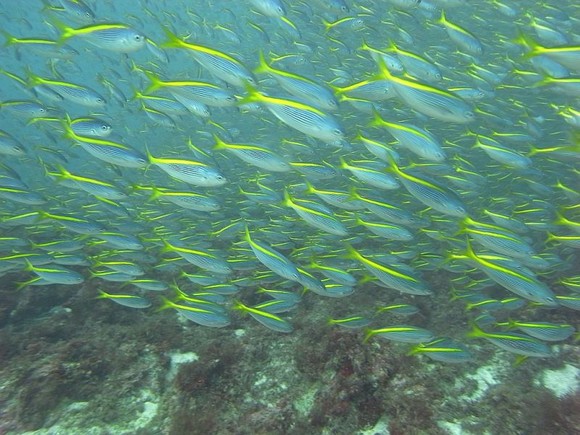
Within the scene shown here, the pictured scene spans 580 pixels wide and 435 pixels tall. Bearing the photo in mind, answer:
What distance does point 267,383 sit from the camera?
4.44 meters

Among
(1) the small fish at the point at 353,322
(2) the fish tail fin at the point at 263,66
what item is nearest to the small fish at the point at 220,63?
(2) the fish tail fin at the point at 263,66

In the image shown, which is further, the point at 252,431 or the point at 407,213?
the point at 407,213

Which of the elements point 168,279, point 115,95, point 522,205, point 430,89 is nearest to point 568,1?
point 522,205

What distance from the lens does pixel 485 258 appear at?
420 cm

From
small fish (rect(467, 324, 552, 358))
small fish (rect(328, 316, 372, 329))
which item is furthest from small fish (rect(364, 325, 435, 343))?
small fish (rect(467, 324, 552, 358))

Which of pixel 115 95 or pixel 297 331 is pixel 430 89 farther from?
pixel 115 95

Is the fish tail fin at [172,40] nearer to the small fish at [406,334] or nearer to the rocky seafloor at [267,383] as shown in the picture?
the rocky seafloor at [267,383]

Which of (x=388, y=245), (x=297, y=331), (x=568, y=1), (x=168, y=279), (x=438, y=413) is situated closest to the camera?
(x=438, y=413)

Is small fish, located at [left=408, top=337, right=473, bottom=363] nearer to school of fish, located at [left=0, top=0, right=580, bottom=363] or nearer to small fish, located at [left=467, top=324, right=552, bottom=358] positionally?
school of fish, located at [left=0, top=0, right=580, bottom=363]

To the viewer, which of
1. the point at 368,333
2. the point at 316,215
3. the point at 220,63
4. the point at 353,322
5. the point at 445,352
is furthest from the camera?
the point at 316,215

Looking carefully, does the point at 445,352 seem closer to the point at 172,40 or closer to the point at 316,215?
the point at 316,215

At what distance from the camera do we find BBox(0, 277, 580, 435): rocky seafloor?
3.85 meters

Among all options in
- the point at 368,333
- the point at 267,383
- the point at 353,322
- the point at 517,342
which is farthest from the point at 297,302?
the point at 517,342

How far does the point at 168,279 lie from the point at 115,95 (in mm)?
4972
